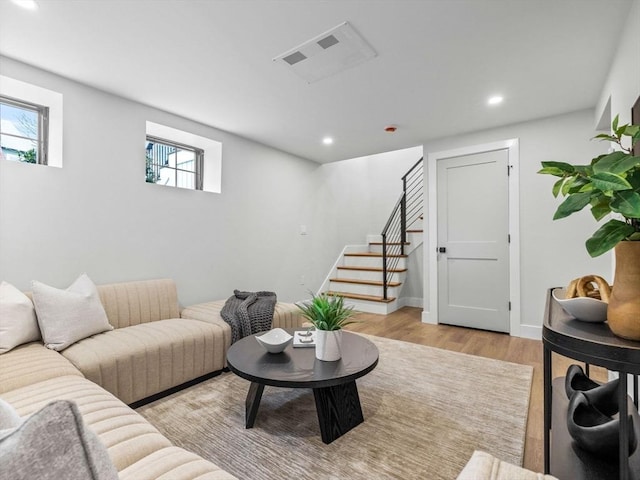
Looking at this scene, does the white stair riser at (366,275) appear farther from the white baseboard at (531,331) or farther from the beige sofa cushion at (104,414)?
the beige sofa cushion at (104,414)

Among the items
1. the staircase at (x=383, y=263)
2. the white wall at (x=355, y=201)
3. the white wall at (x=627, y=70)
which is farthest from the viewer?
the white wall at (x=355, y=201)

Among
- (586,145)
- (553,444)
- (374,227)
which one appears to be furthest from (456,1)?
(374,227)

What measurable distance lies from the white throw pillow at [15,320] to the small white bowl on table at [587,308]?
109 inches

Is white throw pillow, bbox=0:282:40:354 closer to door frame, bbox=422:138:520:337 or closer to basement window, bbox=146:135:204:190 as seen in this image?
basement window, bbox=146:135:204:190

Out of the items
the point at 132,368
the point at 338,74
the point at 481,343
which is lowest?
the point at 481,343

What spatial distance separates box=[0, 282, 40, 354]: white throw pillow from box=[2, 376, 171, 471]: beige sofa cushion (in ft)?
1.97

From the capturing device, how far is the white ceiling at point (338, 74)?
5.94 ft

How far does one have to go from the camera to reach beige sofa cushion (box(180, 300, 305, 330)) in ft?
9.30

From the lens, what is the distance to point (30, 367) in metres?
1.64

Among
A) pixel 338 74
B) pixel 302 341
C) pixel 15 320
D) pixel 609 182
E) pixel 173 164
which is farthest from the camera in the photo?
pixel 173 164

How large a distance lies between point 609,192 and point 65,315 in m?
2.75

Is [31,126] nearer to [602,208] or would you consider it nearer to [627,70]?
[602,208]

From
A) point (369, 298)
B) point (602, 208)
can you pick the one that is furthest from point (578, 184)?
point (369, 298)

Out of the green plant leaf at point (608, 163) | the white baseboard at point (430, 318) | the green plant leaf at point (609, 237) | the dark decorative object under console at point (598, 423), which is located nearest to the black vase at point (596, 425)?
the dark decorative object under console at point (598, 423)
